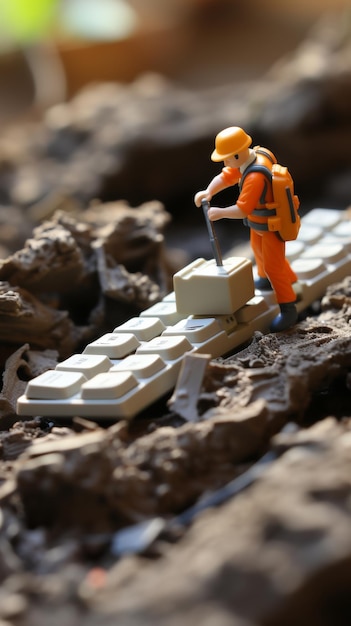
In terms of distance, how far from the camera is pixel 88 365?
1.36 meters

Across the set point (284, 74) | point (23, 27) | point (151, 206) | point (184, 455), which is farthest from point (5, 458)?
point (23, 27)

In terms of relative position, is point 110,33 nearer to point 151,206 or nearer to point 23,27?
point 23,27

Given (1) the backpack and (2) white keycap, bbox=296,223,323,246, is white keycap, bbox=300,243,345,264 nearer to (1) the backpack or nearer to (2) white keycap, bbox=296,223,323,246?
(2) white keycap, bbox=296,223,323,246

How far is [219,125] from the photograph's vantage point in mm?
3111

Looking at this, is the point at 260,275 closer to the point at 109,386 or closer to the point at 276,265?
the point at 276,265

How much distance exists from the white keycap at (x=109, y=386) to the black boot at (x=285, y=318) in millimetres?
352

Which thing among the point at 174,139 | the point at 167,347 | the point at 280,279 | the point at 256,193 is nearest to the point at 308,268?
the point at 280,279

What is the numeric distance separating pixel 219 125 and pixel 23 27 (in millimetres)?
1757

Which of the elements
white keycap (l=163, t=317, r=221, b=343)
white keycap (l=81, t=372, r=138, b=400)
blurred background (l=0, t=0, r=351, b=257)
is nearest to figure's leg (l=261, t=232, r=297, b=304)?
white keycap (l=163, t=317, r=221, b=343)

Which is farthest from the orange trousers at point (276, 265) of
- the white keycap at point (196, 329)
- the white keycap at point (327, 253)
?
the white keycap at point (327, 253)

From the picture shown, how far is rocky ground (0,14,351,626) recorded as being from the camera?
2.86 feet

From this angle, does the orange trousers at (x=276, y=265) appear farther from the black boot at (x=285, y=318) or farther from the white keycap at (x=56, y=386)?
the white keycap at (x=56, y=386)

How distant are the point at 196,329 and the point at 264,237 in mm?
210

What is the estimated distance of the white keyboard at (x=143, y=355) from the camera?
4.17ft
